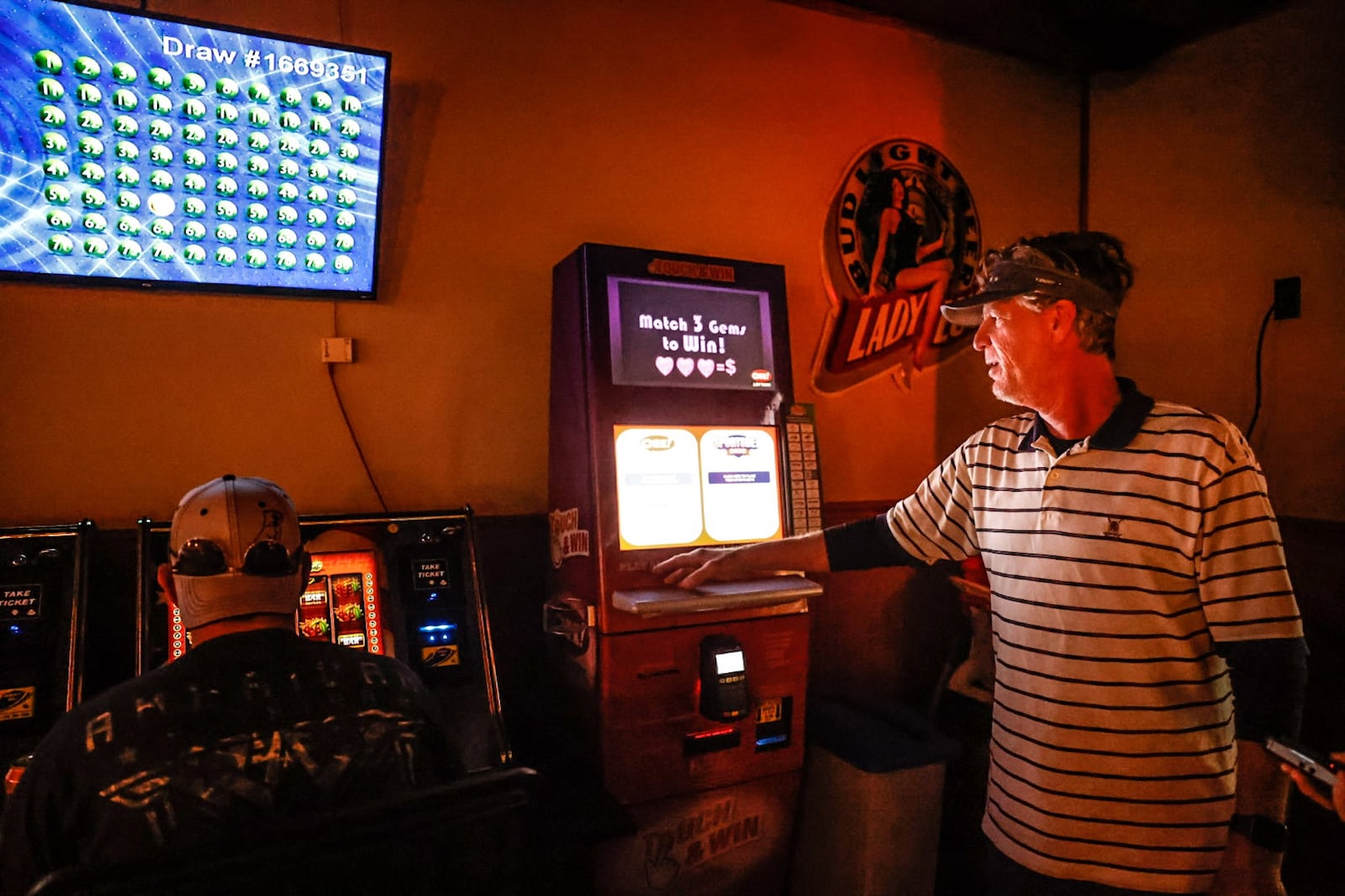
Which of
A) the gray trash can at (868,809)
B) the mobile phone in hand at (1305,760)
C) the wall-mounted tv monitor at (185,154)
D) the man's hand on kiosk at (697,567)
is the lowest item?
the gray trash can at (868,809)

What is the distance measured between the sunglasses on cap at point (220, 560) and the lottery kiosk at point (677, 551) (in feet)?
2.84

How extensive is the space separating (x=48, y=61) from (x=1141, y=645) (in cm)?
284

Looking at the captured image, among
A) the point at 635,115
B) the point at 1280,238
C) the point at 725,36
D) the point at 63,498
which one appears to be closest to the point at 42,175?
the point at 63,498

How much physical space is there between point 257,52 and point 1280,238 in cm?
388

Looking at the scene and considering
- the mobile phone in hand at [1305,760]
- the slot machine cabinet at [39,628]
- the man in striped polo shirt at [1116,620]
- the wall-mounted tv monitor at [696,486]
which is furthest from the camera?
the wall-mounted tv monitor at [696,486]

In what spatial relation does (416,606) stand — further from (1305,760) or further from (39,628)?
(1305,760)

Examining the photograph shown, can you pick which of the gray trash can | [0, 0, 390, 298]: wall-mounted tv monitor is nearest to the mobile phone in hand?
the gray trash can

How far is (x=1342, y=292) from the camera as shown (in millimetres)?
3188

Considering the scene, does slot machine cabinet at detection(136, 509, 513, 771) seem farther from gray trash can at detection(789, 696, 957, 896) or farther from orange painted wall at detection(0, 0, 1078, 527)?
gray trash can at detection(789, 696, 957, 896)

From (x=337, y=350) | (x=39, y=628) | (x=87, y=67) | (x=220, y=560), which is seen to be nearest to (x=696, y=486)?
(x=337, y=350)

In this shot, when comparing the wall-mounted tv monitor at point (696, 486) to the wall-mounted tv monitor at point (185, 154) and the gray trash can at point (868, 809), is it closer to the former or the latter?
the gray trash can at point (868, 809)

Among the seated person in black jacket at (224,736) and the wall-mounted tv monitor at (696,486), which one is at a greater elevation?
the wall-mounted tv monitor at (696,486)

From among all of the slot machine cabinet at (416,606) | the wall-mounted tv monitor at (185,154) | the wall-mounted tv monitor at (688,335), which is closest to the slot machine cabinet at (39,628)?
the slot machine cabinet at (416,606)

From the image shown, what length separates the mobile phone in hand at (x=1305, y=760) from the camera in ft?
3.60
